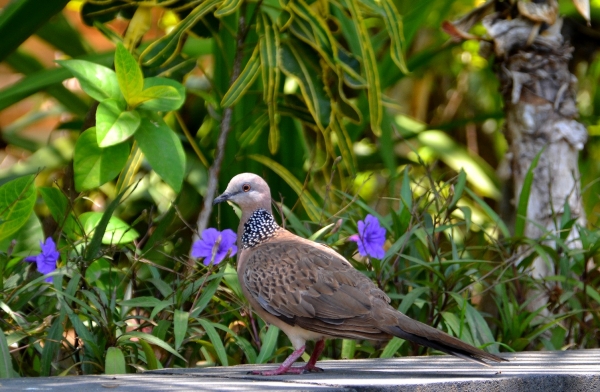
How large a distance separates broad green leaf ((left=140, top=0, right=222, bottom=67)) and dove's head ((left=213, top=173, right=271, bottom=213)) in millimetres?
856

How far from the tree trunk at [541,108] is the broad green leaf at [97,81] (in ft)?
5.93

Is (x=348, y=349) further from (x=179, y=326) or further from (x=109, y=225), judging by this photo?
(x=109, y=225)

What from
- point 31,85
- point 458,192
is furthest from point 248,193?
point 31,85

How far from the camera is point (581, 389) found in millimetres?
1956

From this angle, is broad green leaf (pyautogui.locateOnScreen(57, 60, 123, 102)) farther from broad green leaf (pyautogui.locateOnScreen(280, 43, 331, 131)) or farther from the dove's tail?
the dove's tail

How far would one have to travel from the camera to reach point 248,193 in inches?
105

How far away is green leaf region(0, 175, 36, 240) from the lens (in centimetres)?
276

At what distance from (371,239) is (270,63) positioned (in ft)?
2.82

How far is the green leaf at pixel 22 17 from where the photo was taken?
3.33m

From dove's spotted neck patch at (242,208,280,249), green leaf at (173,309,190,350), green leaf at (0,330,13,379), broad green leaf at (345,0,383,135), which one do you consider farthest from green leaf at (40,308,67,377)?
broad green leaf at (345,0,383,135)

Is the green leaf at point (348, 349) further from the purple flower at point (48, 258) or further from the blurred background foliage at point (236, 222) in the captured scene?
the purple flower at point (48, 258)

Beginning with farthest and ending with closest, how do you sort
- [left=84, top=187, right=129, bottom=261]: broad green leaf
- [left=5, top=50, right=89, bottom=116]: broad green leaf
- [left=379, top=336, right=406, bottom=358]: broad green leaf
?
[left=5, top=50, right=89, bottom=116]: broad green leaf, [left=379, top=336, right=406, bottom=358]: broad green leaf, [left=84, top=187, right=129, bottom=261]: broad green leaf

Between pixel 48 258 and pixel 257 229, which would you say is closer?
pixel 257 229

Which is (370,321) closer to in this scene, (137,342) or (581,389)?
(581,389)
